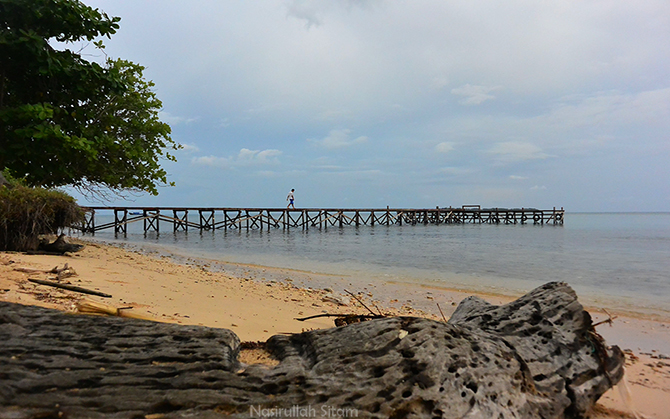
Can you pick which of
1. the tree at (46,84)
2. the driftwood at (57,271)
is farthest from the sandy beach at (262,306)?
the tree at (46,84)

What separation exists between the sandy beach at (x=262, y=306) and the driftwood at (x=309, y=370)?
424 millimetres

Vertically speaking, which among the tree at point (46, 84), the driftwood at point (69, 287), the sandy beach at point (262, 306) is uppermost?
the tree at point (46, 84)

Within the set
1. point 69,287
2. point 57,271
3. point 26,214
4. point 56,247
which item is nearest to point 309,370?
point 69,287

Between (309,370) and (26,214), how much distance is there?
9284 mm

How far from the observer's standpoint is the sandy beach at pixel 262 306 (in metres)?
3.09

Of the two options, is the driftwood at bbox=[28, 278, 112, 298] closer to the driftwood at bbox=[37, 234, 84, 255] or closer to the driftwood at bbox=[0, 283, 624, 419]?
the driftwood at bbox=[0, 283, 624, 419]

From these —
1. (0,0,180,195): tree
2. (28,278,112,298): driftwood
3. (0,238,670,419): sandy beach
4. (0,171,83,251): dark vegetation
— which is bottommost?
(0,238,670,419): sandy beach

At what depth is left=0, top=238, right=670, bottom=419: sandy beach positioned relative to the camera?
10.2ft

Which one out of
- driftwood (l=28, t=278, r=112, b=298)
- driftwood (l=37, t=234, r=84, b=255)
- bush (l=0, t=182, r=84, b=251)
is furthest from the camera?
driftwood (l=37, t=234, r=84, b=255)

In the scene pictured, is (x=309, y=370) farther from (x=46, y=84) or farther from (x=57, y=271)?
(x=46, y=84)

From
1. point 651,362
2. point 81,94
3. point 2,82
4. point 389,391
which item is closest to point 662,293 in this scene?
point 651,362

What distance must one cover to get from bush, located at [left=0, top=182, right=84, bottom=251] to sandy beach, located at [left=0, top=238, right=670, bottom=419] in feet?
8.69

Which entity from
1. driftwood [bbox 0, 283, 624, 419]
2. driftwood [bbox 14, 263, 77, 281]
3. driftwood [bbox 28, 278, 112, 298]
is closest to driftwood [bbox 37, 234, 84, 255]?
driftwood [bbox 14, 263, 77, 281]

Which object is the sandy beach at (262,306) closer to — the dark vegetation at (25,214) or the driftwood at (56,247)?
the dark vegetation at (25,214)
